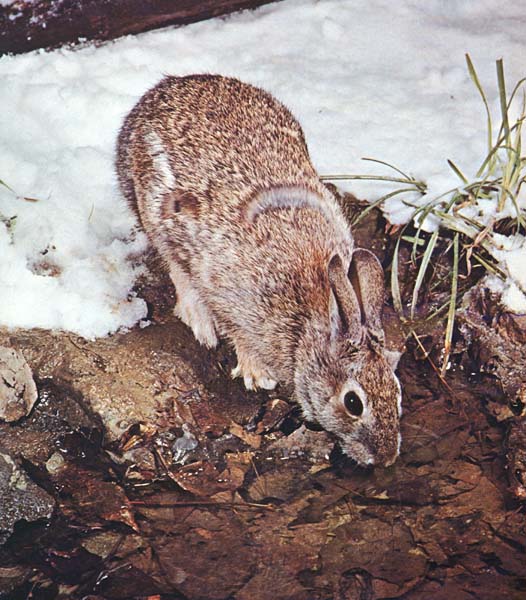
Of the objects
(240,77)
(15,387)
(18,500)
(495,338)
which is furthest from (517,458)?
(240,77)

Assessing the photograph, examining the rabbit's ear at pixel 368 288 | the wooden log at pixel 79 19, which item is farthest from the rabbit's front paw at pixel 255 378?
the wooden log at pixel 79 19

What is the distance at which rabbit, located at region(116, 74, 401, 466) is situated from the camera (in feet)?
13.1

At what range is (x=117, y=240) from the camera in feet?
16.5

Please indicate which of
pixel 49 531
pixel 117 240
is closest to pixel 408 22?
pixel 117 240

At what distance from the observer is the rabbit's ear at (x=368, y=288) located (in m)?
4.11

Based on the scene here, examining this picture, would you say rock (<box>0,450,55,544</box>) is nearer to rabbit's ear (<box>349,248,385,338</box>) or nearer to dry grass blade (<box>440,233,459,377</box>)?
rabbit's ear (<box>349,248,385,338</box>)

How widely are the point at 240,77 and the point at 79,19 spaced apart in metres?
1.18

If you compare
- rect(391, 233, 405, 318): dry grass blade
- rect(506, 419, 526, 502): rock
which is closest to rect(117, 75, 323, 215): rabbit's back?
rect(391, 233, 405, 318): dry grass blade

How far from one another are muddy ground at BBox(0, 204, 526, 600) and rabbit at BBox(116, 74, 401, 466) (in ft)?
0.75

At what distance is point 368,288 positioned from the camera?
13.5 feet

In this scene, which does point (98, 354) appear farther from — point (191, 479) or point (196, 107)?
point (196, 107)

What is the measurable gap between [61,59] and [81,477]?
3.20 m

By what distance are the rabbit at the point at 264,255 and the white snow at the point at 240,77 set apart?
0.40 metres

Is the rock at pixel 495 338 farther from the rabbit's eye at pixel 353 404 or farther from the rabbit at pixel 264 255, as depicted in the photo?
the rabbit's eye at pixel 353 404
